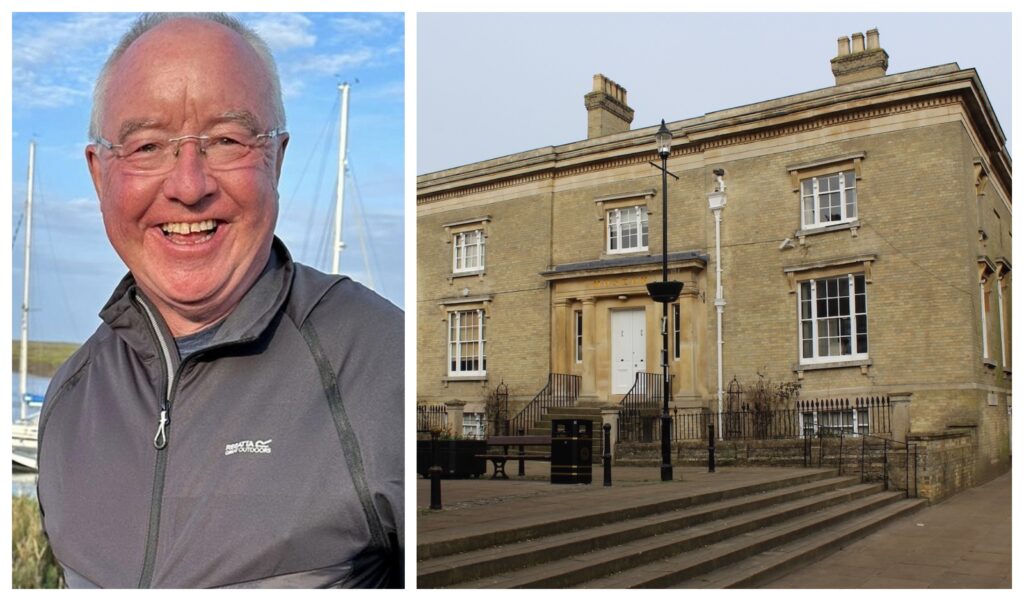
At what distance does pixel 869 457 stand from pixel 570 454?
147 inches

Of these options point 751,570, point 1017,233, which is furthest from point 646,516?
point 1017,233

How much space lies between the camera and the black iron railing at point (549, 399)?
12109 millimetres

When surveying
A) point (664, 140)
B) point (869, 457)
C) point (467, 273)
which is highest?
point (664, 140)

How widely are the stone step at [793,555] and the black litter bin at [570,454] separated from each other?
253 centimetres

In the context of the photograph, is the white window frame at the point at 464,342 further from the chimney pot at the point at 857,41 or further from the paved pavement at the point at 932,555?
the chimney pot at the point at 857,41

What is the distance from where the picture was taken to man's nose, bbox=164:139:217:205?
3.69m

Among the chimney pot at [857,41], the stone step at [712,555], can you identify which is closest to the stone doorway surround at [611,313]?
the stone step at [712,555]

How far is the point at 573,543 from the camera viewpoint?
6.55 meters

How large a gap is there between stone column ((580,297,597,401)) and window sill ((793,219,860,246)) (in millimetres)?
2736

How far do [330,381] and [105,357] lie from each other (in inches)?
37.8

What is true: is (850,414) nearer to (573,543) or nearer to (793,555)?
(793,555)

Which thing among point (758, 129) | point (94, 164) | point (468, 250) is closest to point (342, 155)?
point (94, 164)

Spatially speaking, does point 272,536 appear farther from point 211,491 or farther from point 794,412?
point 794,412

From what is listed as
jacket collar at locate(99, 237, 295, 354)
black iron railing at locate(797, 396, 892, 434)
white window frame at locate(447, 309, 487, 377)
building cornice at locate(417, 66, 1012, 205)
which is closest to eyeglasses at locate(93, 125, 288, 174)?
jacket collar at locate(99, 237, 295, 354)
